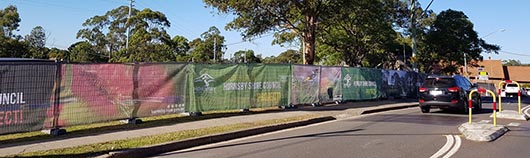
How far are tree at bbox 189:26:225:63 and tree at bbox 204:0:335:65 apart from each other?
2301 inches

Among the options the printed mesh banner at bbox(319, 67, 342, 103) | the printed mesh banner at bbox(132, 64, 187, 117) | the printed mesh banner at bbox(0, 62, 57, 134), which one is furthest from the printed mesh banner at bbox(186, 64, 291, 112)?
the printed mesh banner at bbox(0, 62, 57, 134)

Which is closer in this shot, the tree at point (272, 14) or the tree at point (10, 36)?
the tree at point (272, 14)

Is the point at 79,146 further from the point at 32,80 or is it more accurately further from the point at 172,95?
the point at 172,95

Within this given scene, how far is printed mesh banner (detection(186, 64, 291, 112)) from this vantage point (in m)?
13.9

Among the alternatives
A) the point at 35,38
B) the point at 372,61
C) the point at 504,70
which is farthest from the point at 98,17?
the point at 504,70

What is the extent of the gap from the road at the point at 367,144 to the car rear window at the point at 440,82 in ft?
14.5

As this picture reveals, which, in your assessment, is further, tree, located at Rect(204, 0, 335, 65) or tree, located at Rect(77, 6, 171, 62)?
tree, located at Rect(77, 6, 171, 62)

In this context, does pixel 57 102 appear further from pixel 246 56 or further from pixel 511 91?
pixel 246 56

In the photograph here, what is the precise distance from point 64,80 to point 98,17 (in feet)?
229

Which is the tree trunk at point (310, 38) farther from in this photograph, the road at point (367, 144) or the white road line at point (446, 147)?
the white road line at point (446, 147)

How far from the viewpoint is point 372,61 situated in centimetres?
5366

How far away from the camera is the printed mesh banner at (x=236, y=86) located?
1388 cm

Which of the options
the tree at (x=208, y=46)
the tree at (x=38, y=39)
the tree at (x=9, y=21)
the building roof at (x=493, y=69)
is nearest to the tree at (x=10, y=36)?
the tree at (x=9, y=21)

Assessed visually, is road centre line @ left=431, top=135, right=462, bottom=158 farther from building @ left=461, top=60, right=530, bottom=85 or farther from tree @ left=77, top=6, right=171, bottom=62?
building @ left=461, top=60, right=530, bottom=85
